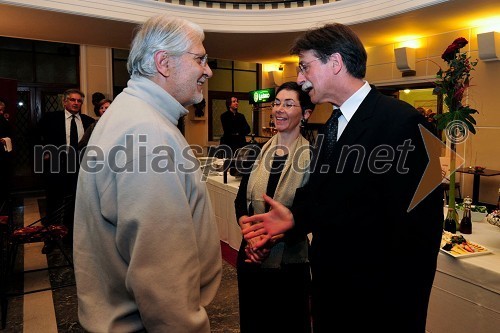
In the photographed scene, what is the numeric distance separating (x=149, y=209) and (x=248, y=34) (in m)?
6.62

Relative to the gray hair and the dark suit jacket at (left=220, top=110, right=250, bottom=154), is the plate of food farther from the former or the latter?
the dark suit jacket at (left=220, top=110, right=250, bottom=154)

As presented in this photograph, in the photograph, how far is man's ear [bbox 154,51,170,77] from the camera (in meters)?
1.12

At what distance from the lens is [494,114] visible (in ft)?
19.9

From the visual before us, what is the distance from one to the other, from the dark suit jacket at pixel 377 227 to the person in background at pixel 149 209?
1.35 ft

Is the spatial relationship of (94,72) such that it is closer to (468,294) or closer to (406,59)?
(406,59)

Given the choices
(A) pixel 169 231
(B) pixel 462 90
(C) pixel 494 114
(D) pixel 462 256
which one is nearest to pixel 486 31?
(C) pixel 494 114

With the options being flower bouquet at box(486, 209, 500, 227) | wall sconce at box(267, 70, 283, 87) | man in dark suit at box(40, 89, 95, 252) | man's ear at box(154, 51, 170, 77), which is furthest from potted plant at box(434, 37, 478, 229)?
wall sconce at box(267, 70, 283, 87)

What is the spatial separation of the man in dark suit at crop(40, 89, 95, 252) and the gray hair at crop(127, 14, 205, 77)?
148 inches

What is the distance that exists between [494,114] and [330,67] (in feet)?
19.1

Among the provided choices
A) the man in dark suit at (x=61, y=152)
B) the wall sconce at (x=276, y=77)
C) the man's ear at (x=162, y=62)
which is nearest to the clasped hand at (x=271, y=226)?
the man's ear at (x=162, y=62)

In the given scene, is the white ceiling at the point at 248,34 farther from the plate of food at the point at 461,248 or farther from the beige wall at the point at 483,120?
the plate of food at the point at 461,248

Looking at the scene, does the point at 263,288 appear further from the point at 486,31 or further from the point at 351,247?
the point at 486,31

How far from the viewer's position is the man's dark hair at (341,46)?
54.2 inches

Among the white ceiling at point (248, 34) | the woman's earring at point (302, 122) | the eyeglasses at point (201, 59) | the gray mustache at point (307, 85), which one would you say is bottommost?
the woman's earring at point (302, 122)
